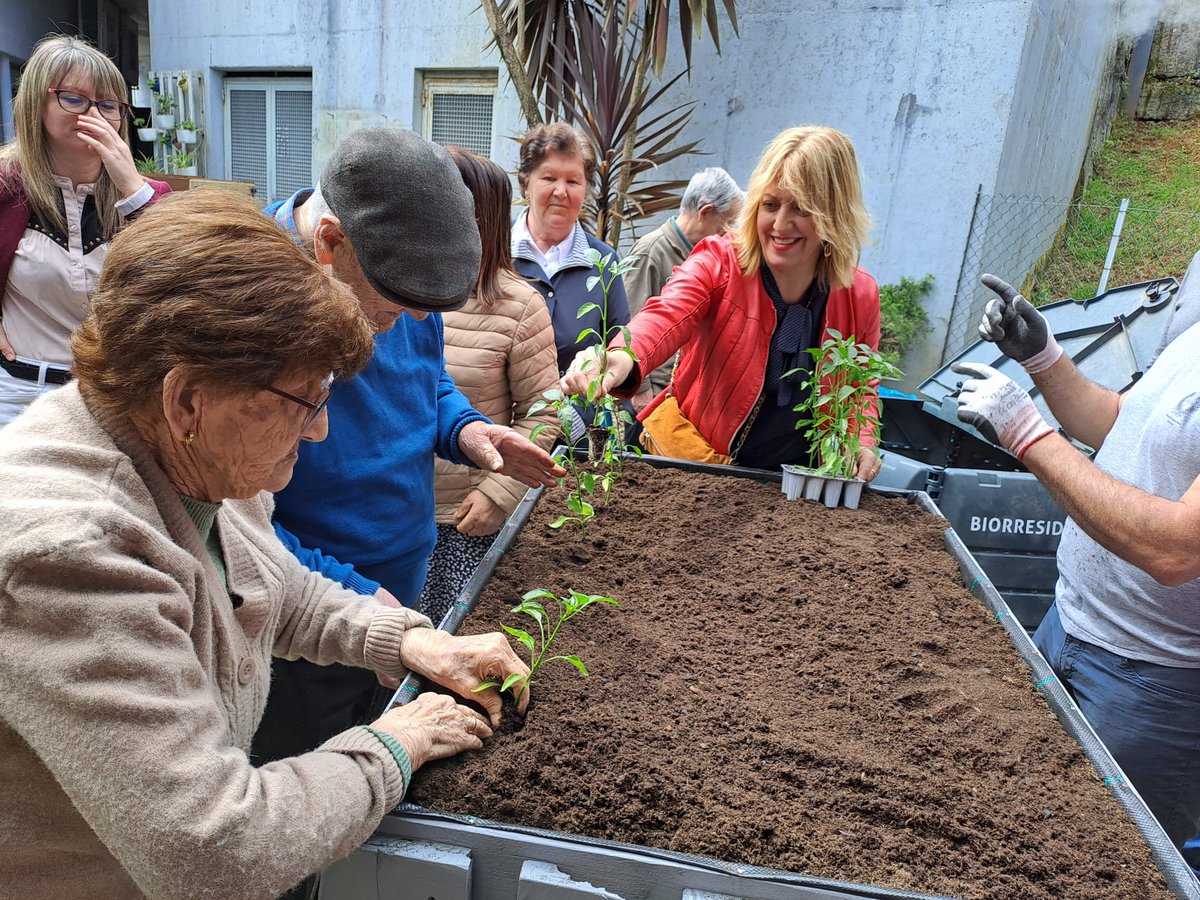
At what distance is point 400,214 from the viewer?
1.46 metres

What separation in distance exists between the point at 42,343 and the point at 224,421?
6.71ft

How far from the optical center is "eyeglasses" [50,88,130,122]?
253 cm

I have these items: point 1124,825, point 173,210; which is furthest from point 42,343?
point 1124,825

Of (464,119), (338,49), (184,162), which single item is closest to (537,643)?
(464,119)

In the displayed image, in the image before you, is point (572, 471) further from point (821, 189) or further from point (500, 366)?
point (821, 189)

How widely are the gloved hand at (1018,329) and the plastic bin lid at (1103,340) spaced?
3.76ft

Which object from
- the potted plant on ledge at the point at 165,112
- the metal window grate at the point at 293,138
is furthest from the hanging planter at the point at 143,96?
the metal window grate at the point at 293,138

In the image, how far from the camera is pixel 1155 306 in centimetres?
349

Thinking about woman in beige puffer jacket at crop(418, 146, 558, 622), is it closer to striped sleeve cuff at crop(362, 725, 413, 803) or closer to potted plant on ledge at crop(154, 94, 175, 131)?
striped sleeve cuff at crop(362, 725, 413, 803)

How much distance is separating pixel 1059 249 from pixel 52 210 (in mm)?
10162

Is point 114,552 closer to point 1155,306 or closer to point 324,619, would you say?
point 324,619

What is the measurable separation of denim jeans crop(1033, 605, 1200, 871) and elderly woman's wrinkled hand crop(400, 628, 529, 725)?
1259 millimetres

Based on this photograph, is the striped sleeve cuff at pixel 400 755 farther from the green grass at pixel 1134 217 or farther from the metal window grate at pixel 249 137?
the metal window grate at pixel 249 137

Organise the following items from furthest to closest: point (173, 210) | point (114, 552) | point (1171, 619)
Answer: point (1171, 619) < point (173, 210) < point (114, 552)
